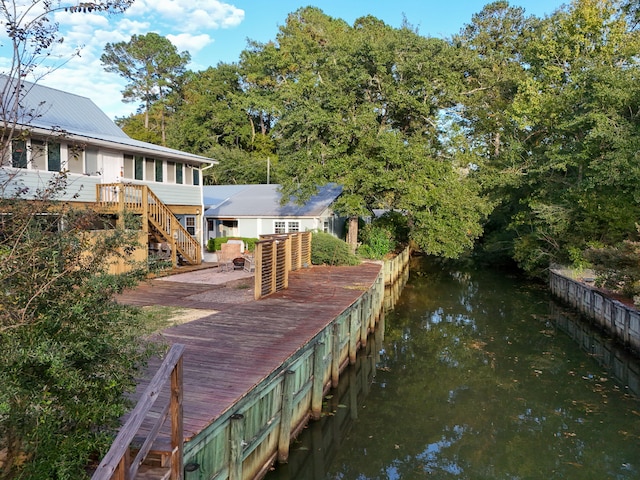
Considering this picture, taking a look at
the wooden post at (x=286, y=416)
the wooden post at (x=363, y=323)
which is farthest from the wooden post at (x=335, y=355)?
the wooden post at (x=286, y=416)

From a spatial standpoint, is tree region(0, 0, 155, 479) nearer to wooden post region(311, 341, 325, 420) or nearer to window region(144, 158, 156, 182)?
wooden post region(311, 341, 325, 420)

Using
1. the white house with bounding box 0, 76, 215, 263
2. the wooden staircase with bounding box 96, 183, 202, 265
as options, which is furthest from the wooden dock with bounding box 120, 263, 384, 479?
the white house with bounding box 0, 76, 215, 263

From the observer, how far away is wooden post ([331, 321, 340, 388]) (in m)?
11.5

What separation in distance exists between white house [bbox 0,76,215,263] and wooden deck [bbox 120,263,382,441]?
3.63m

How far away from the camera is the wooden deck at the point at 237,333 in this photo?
280 inches

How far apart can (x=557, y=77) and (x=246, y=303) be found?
27402mm

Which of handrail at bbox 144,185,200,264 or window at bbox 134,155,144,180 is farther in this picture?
window at bbox 134,155,144,180

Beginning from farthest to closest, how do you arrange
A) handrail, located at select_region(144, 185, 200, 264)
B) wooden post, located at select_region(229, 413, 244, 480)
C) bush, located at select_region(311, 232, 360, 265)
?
bush, located at select_region(311, 232, 360, 265), handrail, located at select_region(144, 185, 200, 264), wooden post, located at select_region(229, 413, 244, 480)

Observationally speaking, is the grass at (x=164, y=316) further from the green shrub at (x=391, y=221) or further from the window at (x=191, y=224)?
the green shrub at (x=391, y=221)

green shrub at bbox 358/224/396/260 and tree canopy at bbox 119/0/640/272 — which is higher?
tree canopy at bbox 119/0/640/272

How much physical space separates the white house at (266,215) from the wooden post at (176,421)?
23.3 m

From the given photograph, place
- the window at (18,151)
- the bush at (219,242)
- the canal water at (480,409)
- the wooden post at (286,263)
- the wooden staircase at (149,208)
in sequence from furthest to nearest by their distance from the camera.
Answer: the bush at (219,242) < the wooden staircase at (149,208) < the wooden post at (286,263) < the canal water at (480,409) < the window at (18,151)

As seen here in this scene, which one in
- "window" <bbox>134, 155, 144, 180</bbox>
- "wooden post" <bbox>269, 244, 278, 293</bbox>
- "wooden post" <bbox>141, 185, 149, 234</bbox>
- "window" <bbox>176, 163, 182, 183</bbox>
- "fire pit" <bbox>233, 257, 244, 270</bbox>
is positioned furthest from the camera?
"window" <bbox>176, 163, 182, 183</bbox>

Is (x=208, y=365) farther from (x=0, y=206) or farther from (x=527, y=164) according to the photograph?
(x=527, y=164)
